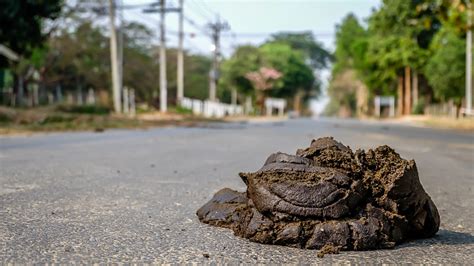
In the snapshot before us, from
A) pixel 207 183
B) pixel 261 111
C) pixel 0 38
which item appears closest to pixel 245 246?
pixel 207 183

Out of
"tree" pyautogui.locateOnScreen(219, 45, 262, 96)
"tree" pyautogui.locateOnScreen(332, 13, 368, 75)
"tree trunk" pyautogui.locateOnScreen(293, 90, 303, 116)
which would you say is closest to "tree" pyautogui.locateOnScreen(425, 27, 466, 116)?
"tree" pyautogui.locateOnScreen(219, 45, 262, 96)

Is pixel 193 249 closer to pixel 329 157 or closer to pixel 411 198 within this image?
pixel 329 157

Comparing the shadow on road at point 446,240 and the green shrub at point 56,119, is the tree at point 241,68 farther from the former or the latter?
the shadow on road at point 446,240

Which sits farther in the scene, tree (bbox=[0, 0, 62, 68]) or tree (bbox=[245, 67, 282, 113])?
tree (bbox=[245, 67, 282, 113])

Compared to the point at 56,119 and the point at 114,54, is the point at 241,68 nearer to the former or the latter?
the point at 114,54

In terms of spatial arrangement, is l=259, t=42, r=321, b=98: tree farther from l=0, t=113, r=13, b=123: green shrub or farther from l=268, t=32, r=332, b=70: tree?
l=0, t=113, r=13, b=123: green shrub

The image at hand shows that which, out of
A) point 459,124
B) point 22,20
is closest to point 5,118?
point 22,20
